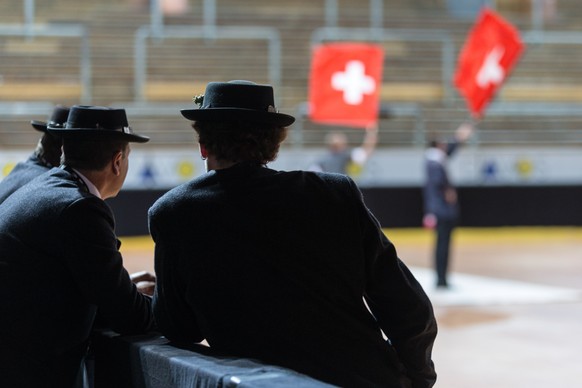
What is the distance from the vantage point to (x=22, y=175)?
419cm

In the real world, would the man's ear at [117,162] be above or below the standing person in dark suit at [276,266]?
above

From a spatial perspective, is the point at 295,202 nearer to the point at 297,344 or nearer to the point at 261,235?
the point at 261,235

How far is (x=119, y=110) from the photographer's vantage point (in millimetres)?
3100

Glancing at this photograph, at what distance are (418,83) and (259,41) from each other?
3.01 meters

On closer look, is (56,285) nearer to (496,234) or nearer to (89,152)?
(89,152)

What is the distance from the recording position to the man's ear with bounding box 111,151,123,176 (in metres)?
3.02

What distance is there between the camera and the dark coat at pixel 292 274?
99.8 inches

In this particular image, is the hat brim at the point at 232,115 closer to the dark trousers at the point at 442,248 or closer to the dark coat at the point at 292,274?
the dark coat at the point at 292,274

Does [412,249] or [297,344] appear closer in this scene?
[297,344]

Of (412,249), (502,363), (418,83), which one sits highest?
(418,83)

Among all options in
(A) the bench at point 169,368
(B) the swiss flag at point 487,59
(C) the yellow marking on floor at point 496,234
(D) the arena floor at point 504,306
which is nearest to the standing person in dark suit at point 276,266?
(A) the bench at point 169,368

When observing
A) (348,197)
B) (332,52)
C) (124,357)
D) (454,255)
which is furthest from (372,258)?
(454,255)

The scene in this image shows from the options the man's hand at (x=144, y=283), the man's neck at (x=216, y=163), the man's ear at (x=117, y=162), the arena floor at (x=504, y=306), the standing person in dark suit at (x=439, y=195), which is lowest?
the arena floor at (x=504, y=306)

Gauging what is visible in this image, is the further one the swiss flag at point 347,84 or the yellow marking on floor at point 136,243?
the yellow marking on floor at point 136,243
